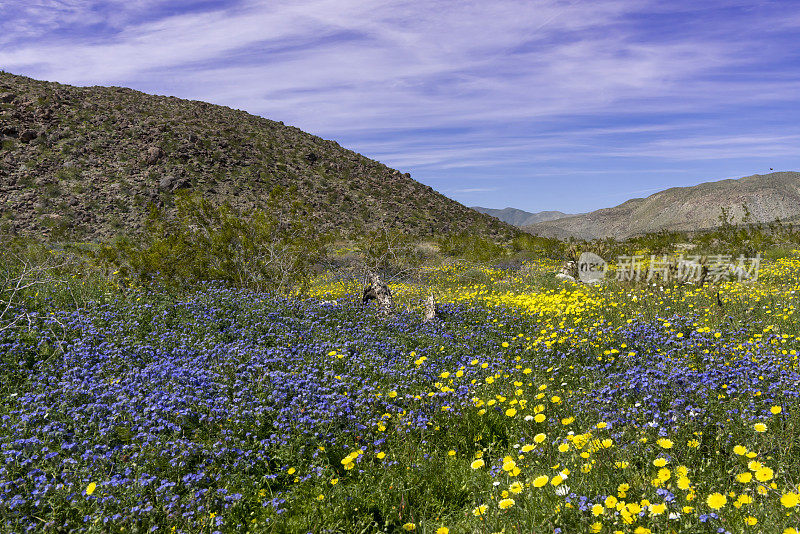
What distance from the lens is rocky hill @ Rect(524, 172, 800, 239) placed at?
8525 cm

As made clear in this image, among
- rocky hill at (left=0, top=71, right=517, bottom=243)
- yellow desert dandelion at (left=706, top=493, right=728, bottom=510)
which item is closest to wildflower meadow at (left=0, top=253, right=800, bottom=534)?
yellow desert dandelion at (left=706, top=493, right=728, bottom=510)

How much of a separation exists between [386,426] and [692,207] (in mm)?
108723

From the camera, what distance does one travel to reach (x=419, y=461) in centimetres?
359

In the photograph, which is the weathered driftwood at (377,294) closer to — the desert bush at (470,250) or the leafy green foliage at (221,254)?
the leafy green foliage at (221,254)

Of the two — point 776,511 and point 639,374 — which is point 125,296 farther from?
point 776,511

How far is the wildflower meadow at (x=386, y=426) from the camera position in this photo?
297 centimetres

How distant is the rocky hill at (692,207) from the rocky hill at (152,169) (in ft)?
149

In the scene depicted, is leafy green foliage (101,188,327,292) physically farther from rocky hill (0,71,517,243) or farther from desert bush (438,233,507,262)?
rocky hill (0,71,517,243)

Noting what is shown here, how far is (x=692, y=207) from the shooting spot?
94.3 m

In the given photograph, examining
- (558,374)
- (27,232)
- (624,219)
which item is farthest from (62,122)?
(624,219)

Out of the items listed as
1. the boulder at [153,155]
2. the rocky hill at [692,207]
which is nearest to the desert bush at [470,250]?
the boulder at [153,155]

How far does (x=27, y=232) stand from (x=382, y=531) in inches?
1259

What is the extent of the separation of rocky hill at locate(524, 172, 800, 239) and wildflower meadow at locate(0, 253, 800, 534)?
3099 inches

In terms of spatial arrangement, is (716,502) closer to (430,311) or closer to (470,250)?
(430,311)
